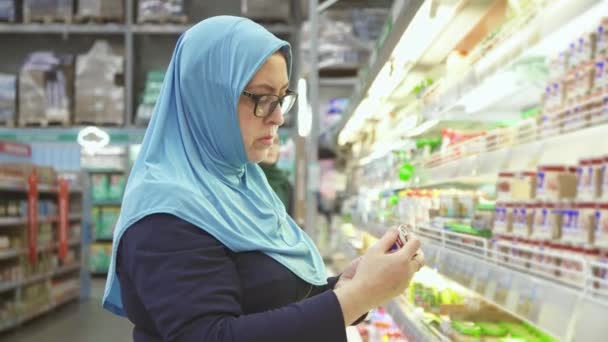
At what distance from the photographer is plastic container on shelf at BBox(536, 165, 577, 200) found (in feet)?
5.10

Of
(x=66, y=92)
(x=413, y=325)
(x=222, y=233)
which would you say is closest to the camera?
(x=222, y=233)

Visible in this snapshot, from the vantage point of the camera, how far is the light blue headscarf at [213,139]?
116 centimetres

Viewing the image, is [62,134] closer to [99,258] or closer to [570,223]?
[99,258]

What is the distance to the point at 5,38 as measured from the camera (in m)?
9.32

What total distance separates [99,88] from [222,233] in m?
7.97

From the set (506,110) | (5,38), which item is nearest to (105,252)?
(5,38)

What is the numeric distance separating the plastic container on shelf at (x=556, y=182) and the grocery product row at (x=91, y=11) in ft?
25.2

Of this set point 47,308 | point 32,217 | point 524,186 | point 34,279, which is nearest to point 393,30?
point 524,186

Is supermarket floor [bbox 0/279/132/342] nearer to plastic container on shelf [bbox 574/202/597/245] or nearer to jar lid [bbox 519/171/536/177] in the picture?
jar lid [bbox 519/171/536/177]

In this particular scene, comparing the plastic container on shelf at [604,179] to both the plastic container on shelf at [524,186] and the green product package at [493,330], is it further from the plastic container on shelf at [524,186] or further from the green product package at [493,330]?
the green product package at [493,330]

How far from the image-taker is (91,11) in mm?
8625

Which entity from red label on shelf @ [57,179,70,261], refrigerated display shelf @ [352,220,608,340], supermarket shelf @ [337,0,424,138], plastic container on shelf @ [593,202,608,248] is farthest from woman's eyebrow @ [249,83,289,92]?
red label on shelf @ [57,179,70,261]

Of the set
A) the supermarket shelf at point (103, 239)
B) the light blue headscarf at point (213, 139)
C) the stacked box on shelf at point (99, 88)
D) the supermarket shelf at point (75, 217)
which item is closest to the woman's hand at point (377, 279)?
the light blue headscarf at point (213, 139)

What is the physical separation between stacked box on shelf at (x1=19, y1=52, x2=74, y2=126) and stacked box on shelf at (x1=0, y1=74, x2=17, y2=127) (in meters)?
0.08
